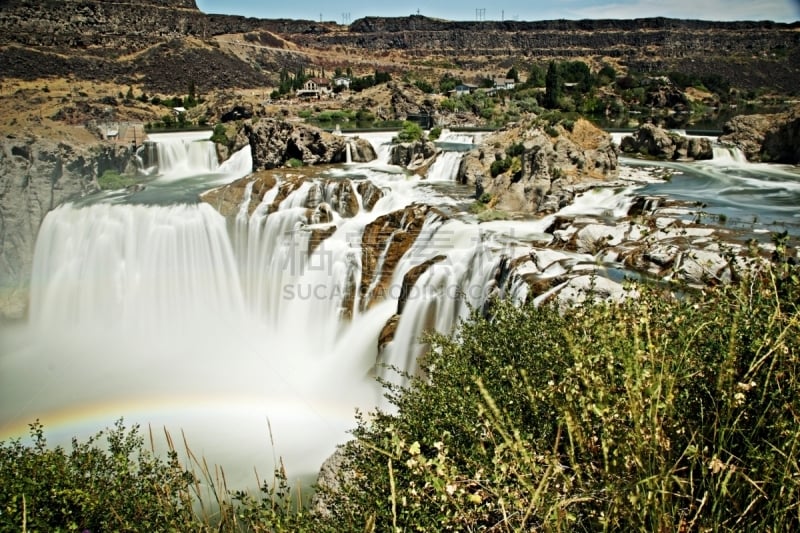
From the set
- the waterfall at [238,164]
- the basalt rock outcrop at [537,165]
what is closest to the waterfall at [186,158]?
the waterfall at [238,164]

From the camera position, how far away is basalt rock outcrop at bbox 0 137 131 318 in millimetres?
22141

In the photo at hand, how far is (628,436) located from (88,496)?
4454 mm

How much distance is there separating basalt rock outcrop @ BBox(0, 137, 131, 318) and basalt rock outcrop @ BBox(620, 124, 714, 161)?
27862 millimetres

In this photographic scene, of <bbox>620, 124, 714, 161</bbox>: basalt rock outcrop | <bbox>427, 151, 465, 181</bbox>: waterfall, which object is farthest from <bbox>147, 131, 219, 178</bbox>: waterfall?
<bbox>620, 124, 714, 161</bbox>: basalt rock outcrop

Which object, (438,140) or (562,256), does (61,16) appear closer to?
(438,140)

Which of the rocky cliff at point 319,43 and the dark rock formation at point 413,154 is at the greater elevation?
the rocky cliff at point 319,43

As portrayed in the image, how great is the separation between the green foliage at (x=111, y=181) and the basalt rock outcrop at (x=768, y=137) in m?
30.9

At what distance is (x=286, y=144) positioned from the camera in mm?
27922

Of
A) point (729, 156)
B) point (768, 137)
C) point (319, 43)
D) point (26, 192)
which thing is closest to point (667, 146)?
point (729, 156)

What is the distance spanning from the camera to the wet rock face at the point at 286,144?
27.6 m

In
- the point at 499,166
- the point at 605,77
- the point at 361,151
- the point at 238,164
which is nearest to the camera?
the point at 499,166

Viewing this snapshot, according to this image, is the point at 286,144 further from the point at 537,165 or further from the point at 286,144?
the point at 537,165

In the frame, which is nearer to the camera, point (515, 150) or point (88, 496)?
point (88, 496)

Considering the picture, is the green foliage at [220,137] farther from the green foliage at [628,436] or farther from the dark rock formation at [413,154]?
the green foliage at [628,436]
